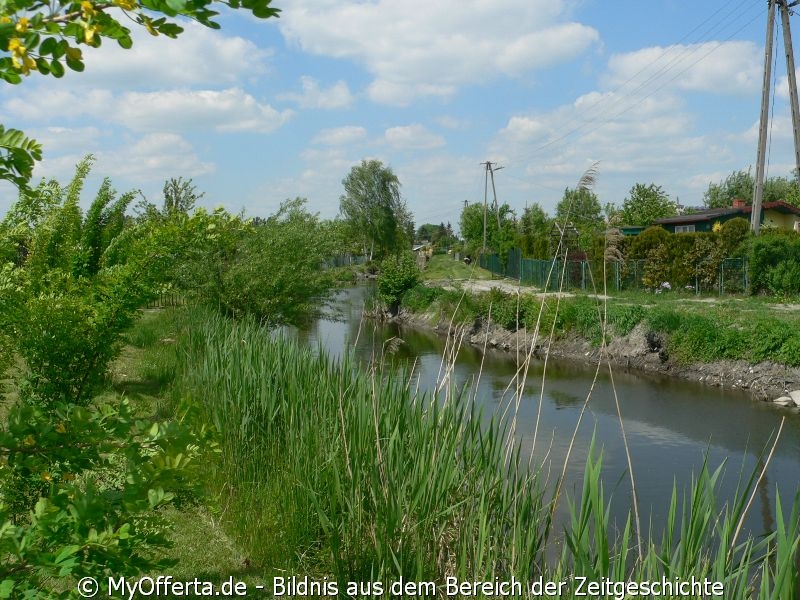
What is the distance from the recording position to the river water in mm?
8766

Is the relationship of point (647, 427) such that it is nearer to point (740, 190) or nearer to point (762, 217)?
point (762, 217)

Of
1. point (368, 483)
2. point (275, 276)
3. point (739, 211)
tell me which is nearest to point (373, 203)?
point (739, 211)

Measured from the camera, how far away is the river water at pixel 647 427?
8.77 m

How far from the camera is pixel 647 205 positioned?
54.2 metres

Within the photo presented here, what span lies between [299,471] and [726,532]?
2.95 metres

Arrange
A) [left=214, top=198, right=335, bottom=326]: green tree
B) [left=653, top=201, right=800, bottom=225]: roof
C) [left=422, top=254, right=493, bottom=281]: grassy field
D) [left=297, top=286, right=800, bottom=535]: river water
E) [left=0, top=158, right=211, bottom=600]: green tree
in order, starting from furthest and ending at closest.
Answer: [left=422, top=254, right=493, bottom=281]: grassy field, [left=653, top=201, right=800, bottom=225]: roof, [left=214, top=198, right=335, bottom=326]: green tree, [left=297, top=286, right=800, bottom=535]: river water, [left=0, top=158, right=211, bottom=600]: green tree

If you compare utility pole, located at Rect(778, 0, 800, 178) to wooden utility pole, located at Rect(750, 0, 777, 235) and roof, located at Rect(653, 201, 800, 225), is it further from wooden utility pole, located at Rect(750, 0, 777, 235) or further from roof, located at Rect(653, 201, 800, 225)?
roof, located at Rect(653, 201, 800, 225)

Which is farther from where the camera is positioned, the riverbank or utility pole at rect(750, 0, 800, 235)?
utility pole at rect(750, 0, 800, 235)

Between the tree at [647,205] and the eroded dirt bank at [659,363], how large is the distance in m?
31.3

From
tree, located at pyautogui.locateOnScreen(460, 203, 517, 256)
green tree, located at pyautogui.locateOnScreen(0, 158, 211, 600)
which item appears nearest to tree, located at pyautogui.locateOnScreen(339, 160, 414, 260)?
tree, located at pyautogui.locateOnScreen(460, 203, 517, 256)

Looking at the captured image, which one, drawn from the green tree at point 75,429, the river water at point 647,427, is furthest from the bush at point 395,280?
the green tree at point 75,429

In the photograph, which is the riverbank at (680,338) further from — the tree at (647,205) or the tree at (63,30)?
the tree at (647,205)

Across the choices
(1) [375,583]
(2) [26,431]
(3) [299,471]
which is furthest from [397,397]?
(2) [26,431]

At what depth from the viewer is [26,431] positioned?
235 cm
